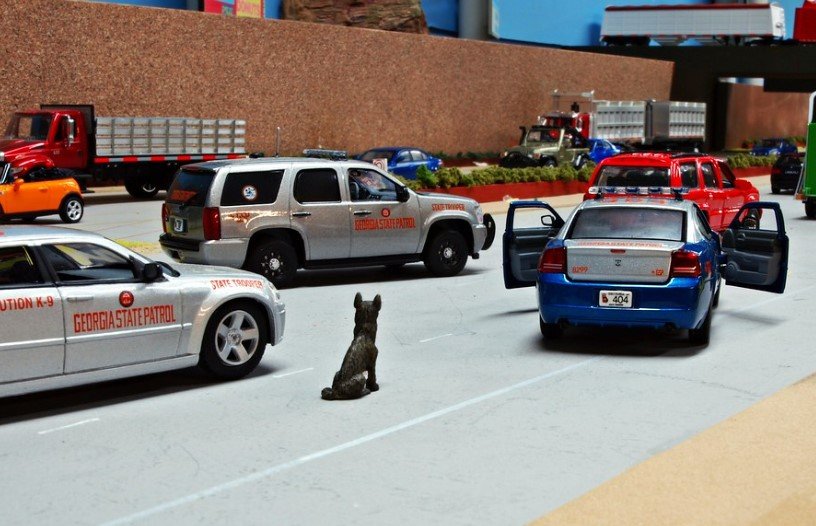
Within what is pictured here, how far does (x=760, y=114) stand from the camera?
7800 cm

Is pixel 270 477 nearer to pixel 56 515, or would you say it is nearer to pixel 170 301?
pixel 56 515

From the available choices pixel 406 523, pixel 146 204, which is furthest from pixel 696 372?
pixel 146 204

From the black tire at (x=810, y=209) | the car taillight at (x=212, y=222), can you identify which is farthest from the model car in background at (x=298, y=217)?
the black tire at (x=810, y=209)

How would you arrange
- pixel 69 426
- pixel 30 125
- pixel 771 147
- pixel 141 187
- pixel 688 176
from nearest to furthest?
pixel 69 426 < pixel 688 176 < pixel 30 125 < pixel 141 187 < pixel 771 147

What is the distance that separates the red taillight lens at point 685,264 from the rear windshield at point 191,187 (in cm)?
670

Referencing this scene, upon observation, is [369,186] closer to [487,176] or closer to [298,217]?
[298,217]

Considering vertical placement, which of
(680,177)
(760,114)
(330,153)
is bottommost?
(680,177)

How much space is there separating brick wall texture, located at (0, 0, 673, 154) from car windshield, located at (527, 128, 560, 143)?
6085 mm

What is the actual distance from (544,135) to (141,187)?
663 inches

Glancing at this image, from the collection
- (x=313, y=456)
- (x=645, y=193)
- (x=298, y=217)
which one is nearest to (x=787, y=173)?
(x=645, y=193)

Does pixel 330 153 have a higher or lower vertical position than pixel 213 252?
higher

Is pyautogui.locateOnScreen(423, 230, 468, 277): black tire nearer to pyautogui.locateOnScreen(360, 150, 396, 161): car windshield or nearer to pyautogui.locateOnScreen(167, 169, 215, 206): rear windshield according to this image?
pyautogui.locateOnScreen(167, 169, 215, 206): rear windshield

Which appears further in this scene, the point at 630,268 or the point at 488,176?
the point at 488,176

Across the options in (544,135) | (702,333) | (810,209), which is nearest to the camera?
(702,333)
